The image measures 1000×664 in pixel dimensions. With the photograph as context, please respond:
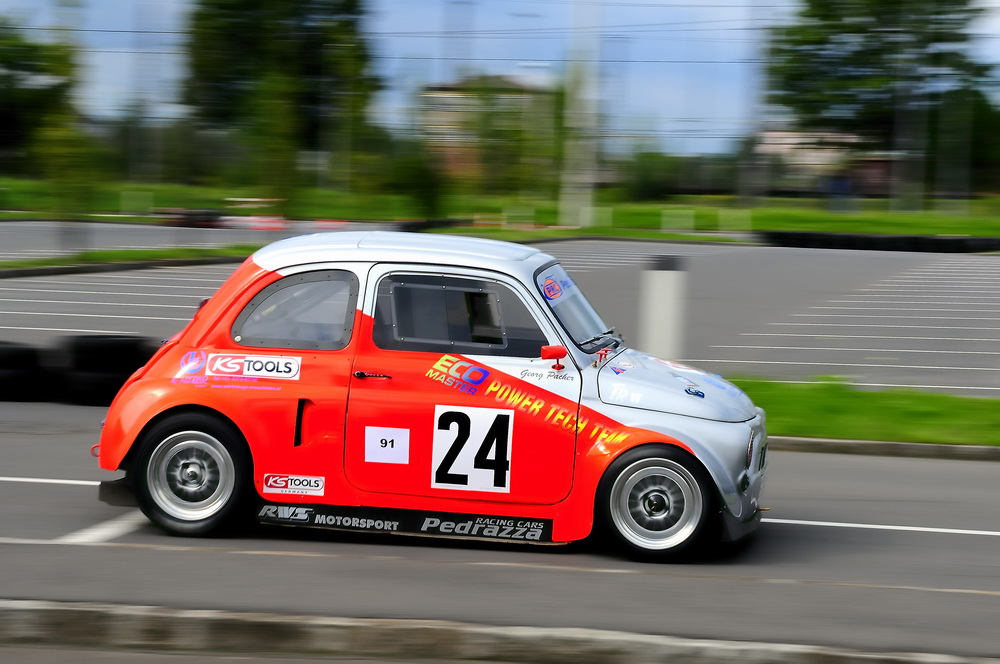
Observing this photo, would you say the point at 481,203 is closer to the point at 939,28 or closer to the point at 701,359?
the point at 701,359

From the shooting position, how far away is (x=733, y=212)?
175 ft

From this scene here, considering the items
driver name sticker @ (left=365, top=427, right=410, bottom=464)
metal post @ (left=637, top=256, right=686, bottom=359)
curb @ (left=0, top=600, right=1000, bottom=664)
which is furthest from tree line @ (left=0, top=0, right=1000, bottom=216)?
curb @ (left=0, top=600, right=1000, bottom=664)

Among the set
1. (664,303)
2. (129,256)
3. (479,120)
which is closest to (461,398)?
(664,303)

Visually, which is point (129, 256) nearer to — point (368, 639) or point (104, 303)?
point (104, 303)

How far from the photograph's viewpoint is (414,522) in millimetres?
6008

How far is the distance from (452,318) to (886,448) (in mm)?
5033

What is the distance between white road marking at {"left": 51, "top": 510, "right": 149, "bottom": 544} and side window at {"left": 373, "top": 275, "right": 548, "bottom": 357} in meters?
1.86

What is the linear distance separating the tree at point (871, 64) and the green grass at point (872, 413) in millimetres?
49143

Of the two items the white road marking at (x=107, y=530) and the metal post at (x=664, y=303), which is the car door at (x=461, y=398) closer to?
the white road marking at (x=107, y=530)

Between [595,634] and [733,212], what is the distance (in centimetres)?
5065

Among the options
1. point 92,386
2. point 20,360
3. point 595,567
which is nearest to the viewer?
point 595,567

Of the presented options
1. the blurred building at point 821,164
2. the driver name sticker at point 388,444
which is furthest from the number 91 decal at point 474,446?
the blurred building at point 821,164

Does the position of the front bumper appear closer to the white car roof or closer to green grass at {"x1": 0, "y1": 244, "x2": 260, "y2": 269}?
the white car roof

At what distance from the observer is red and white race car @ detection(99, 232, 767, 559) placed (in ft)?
19.3
